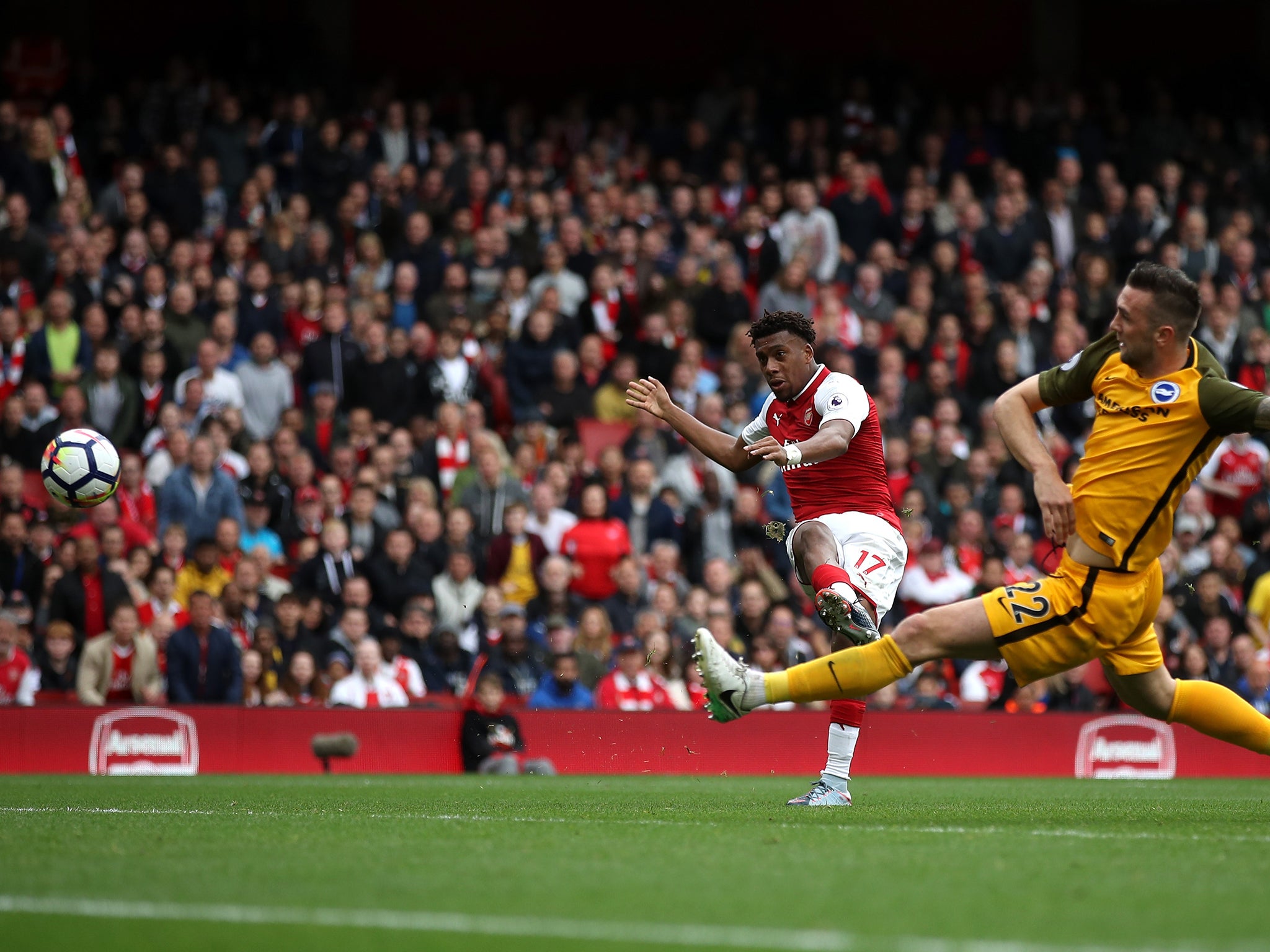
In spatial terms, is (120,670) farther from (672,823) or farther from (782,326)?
(672,823)

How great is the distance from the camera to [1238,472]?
692 inches

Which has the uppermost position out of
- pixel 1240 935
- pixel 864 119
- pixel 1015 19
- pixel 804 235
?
pixel 1015 19

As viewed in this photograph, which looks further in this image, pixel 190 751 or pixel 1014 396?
pixel 190 751

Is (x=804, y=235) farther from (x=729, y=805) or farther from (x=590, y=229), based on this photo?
(x=729, y=805)

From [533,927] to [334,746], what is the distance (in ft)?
29.5

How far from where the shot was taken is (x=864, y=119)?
71.2 feet

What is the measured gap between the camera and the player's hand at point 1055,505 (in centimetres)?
680

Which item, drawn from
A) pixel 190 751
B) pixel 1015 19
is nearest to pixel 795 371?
pixel 190 751

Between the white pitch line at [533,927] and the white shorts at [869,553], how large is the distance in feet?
14.6

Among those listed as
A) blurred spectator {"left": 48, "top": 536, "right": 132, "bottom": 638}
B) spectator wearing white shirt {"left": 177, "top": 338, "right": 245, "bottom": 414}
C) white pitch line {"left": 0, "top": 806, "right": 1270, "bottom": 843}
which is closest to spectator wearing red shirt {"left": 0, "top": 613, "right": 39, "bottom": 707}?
blurred spectator {"left": 48, "top": 536, "right": 132, "bottom": 638}

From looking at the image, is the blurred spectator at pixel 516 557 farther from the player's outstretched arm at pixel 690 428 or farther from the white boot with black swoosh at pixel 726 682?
the white boot with black swoosh at pixel 726 682

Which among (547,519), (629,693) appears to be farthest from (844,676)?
(547,519)

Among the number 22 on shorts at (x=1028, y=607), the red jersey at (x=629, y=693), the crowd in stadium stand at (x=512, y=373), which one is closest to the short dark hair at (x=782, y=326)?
the number 22 on shorts at (x=1028, y=607)

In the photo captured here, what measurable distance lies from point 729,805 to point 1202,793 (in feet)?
12.7
